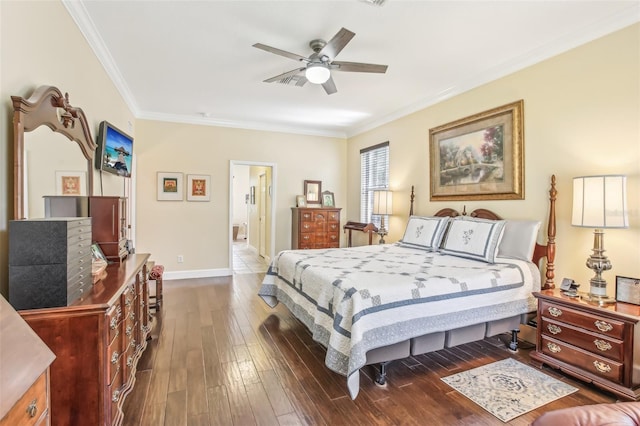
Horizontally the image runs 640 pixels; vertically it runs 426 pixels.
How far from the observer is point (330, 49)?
8.30ft

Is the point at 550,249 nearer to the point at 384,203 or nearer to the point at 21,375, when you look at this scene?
the point at 384,203

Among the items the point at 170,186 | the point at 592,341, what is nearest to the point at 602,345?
the point at 592,341

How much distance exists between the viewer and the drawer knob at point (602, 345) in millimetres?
2084

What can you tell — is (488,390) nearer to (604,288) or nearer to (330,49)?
(604,288)

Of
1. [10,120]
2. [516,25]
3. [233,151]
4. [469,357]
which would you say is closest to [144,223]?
[233,151]

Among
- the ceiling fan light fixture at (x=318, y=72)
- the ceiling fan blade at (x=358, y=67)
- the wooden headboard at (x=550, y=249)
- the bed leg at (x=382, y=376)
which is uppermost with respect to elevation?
the ceiling fan blade at (x=358, y=67)

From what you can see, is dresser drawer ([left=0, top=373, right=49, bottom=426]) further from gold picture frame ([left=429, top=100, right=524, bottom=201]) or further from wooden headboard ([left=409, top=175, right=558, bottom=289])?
gold picture frame ([left=429, top=100, right=524, bottom=201])

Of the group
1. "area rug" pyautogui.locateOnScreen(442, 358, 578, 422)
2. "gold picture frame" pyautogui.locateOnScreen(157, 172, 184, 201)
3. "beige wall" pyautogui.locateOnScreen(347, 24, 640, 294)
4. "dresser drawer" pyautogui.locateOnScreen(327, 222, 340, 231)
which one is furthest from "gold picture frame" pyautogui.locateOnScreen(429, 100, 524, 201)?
"gold picture frame" pyautogui.locateOnScreen(157, 172, 184, 201)

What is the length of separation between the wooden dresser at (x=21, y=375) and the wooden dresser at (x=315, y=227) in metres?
4.67

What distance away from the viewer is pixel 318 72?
276cm

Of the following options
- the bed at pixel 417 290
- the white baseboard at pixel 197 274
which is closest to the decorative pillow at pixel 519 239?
the bed at pixel 417 290

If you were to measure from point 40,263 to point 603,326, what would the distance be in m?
3.33

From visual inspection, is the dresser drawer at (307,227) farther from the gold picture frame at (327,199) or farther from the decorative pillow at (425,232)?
the decorative pillow at (425,232)

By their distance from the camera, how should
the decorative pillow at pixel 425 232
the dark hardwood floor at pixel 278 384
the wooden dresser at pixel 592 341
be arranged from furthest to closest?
1. the decorative pillow at pixel 425 232
2. the wooden dresser at pixel 592 341
3. the dark hardwood floor at pixel 278 384
